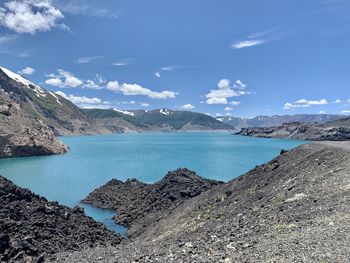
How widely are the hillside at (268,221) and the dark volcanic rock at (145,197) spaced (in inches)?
231

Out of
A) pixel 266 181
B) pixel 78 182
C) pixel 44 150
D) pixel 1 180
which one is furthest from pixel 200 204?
pixel 44 150

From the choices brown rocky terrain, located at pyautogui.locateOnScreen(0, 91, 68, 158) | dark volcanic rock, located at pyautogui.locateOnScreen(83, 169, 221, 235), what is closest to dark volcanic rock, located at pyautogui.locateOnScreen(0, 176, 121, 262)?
dark volcanic rock, located at pyautogui.locateOnScreen(83, 169, 221, 235)

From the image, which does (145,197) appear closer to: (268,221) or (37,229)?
(37,229)

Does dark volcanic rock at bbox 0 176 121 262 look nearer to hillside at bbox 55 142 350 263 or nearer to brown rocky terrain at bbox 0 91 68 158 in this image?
hillside at bbox 55 142 350 263

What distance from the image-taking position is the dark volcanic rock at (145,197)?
44641 mm

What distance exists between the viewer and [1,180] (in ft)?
120

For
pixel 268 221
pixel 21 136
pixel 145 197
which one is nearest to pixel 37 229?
pixel 268 221

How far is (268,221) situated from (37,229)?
673 inches

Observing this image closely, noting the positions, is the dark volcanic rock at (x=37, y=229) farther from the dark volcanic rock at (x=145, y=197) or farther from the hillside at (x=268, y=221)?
the dark volcanic rock at (x=145, y=197)

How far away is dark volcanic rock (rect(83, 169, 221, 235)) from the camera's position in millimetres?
44641

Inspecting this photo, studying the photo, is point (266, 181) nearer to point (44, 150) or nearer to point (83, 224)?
point (83, 224)

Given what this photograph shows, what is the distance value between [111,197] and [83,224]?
21556mm

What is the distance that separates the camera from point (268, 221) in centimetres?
2084

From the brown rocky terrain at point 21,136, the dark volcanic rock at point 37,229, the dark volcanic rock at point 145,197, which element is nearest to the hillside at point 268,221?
the dark volcanic rock at point 37,229
